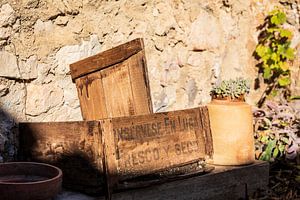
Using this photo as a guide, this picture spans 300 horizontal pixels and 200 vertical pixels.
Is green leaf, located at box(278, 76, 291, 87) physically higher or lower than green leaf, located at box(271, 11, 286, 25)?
lower

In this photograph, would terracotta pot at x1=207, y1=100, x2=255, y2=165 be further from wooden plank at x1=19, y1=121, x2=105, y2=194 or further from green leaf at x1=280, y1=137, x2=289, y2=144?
wooden plank at x1=19, y1=121, x2=105, y2=194

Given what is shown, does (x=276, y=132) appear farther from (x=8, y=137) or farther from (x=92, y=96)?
(x=8, y=137)

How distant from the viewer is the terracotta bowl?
1.83 meters

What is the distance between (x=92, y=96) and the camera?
2.50 m

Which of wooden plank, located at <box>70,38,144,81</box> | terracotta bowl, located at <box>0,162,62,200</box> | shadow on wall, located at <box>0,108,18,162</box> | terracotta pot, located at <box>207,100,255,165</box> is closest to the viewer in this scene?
terracotta bowl, located at <box>0,162,62,200</box>

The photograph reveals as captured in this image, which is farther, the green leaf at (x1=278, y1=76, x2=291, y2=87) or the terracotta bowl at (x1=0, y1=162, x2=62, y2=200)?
the green leaf at (x1=278, y1=76, x2=291, y2=87)

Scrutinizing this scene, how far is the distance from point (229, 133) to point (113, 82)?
2.16ft

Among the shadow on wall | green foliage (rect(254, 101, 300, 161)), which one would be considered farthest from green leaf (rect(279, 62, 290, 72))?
the shadow on wall

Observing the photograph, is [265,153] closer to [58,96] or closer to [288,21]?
[288,21]

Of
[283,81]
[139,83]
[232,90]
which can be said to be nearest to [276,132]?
[283,81]

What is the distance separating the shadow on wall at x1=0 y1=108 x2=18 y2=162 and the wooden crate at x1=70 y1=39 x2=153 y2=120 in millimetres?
372

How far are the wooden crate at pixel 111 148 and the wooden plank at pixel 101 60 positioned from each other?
36 centimetres

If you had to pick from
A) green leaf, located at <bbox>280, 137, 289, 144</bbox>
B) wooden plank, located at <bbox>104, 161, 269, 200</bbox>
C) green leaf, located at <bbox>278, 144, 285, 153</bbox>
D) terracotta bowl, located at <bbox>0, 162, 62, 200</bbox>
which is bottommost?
wooden plank, located at <bbox>104, 161, 269, 200</bbox>

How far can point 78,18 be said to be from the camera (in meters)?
2.56
